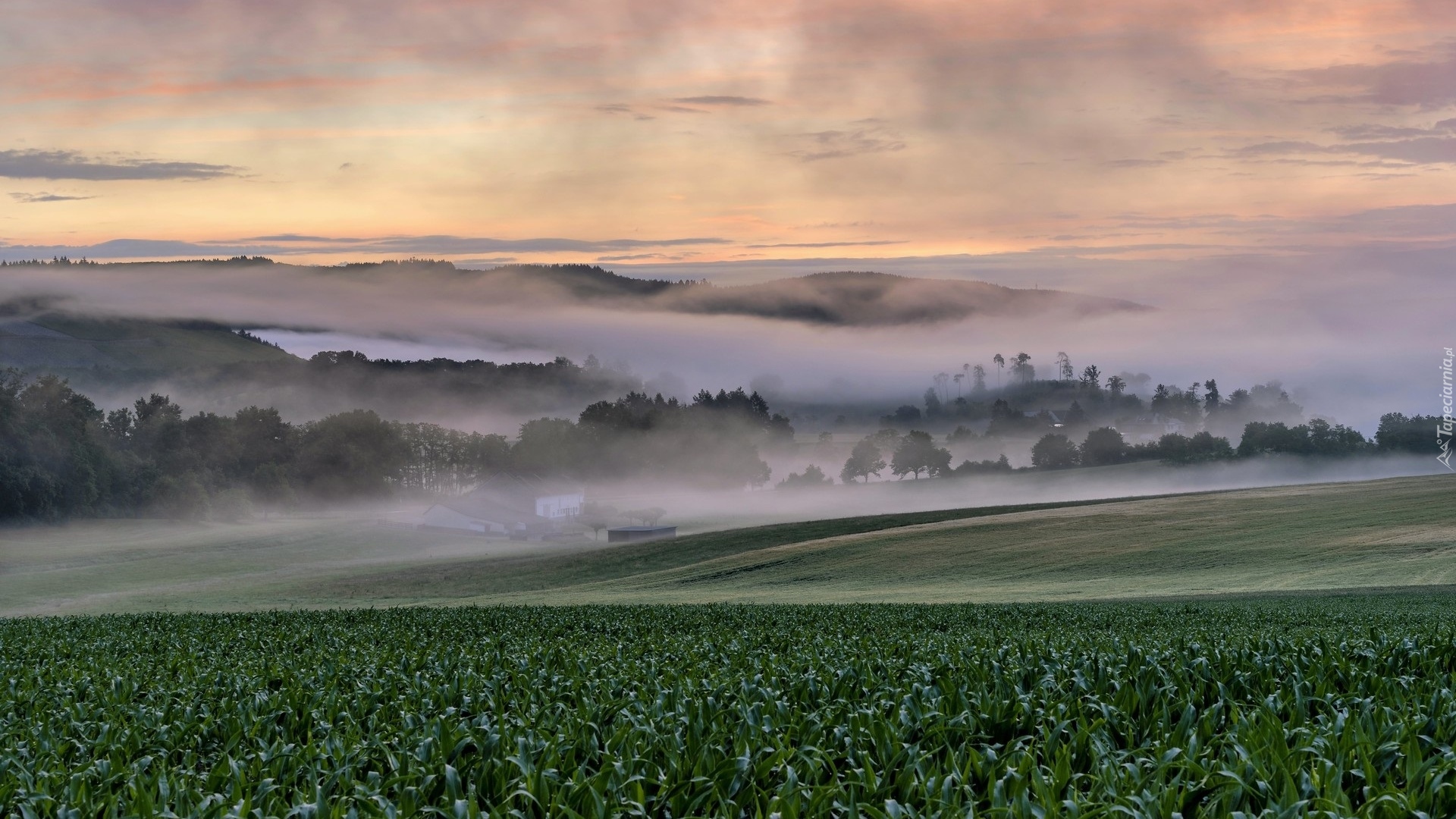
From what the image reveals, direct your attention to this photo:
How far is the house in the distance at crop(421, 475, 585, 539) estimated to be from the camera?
444 ft

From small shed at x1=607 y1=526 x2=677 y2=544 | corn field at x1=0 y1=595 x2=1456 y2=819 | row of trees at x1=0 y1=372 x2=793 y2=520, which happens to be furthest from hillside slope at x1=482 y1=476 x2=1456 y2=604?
row of trees at x1=0 y1=372 x2=793 y2=520

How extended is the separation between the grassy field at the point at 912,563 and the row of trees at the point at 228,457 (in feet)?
78.8

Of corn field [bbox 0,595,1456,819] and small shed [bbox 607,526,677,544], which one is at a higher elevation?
corn field [bbox 0,595,1456,819]

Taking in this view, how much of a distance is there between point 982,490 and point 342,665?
172572 millimetres

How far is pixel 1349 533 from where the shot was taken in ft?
195

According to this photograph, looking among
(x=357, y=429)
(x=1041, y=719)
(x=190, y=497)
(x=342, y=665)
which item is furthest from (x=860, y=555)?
(x=357, y=429)

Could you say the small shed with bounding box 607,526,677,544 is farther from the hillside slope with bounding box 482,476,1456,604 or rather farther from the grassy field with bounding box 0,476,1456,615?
the hillside slope with bounding box 482,476,1456,604

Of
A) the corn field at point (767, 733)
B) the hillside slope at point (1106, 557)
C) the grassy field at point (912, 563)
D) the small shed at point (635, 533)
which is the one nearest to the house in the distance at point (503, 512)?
the small shed at point (635, 533)

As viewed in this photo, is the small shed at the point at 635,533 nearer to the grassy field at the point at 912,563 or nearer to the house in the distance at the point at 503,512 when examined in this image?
the house in the distance at the point at 503,512

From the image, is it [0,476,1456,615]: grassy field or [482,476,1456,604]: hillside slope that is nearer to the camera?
Answer: [482,476,1456,604]: hillside slope

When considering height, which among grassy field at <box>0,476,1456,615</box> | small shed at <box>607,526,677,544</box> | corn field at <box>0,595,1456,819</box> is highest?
corn field at <box>0,595,1456,819</box>

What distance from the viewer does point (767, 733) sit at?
305 inches

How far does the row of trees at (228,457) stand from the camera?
12438 centimetres

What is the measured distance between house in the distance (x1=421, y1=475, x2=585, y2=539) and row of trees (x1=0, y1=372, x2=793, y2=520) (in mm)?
27720
